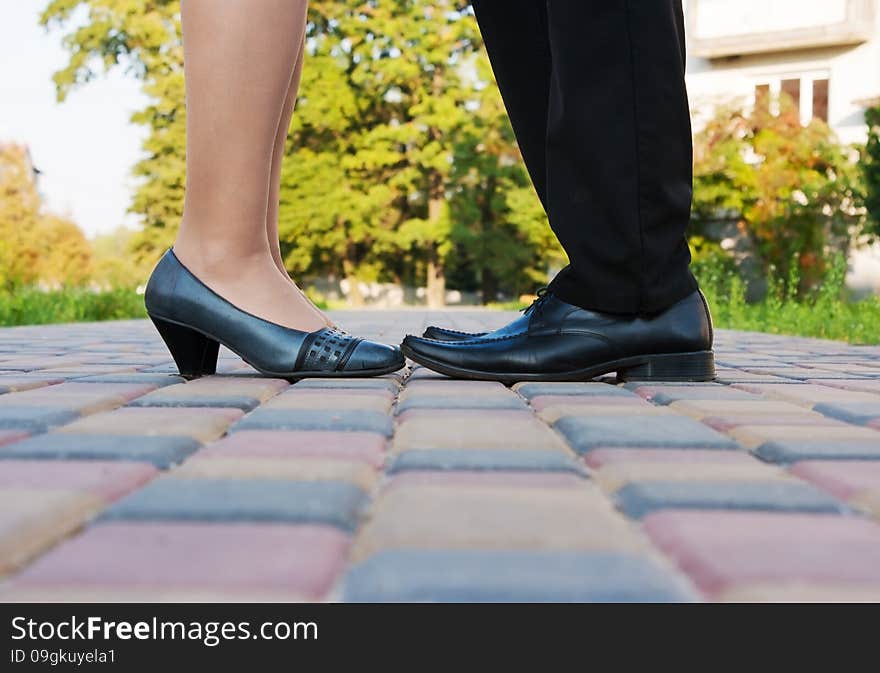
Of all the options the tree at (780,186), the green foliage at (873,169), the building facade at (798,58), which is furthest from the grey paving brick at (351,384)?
the building facade at (798,58)

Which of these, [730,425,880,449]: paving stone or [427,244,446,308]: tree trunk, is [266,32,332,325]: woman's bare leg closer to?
[730,425,880,449]: paving stone

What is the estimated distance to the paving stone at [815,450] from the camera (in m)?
1.10

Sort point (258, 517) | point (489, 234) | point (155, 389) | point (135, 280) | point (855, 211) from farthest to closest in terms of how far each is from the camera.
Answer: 1. point (489, 234)
2. point (855, 211)
3. point (135, 280)
4. point (155, 389)
5. point (258, 517)

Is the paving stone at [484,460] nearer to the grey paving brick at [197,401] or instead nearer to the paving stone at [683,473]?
the paving stone at [683,473]

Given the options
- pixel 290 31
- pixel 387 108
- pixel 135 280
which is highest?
A: pixel 387 108

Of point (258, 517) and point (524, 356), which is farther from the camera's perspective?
point (524, 356)

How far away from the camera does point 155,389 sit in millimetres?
1727

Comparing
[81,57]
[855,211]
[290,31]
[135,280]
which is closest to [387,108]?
[81,57]

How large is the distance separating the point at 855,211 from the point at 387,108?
514 inches

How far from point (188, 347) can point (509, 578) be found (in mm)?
1403
